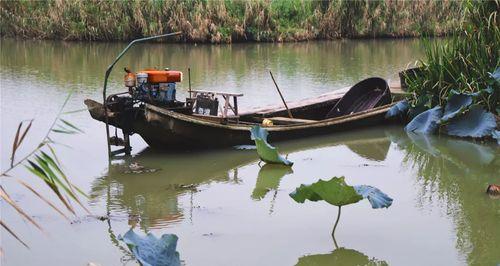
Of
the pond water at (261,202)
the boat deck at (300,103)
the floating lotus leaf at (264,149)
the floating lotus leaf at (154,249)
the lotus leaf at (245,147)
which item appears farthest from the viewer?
the boat deck at (300,103)

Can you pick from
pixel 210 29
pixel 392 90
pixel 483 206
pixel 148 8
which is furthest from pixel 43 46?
pixel 483 206

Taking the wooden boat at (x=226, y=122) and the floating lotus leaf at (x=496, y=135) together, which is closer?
the wooden boat at (x=226, y=122)

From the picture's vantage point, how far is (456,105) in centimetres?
859

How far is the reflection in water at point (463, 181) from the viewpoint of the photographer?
5.46 metres

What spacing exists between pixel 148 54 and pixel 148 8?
1.87m

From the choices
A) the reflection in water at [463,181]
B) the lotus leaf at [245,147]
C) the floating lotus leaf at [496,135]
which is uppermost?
the floating lotus leaf at [496,135]

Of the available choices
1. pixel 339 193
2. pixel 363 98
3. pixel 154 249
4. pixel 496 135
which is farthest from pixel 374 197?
pixel 363 98

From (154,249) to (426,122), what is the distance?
550 centimetres

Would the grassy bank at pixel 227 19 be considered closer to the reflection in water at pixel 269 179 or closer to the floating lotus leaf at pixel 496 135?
the floating lotus leaf at pixel 496 135

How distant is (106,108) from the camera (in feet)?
24.5

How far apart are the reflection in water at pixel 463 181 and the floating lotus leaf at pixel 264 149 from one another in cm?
134

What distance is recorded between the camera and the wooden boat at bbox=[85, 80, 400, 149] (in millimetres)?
7551

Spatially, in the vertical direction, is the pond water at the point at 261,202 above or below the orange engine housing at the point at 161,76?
below

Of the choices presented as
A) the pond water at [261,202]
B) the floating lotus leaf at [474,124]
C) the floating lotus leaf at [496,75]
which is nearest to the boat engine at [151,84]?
the pond water at [261,202]
